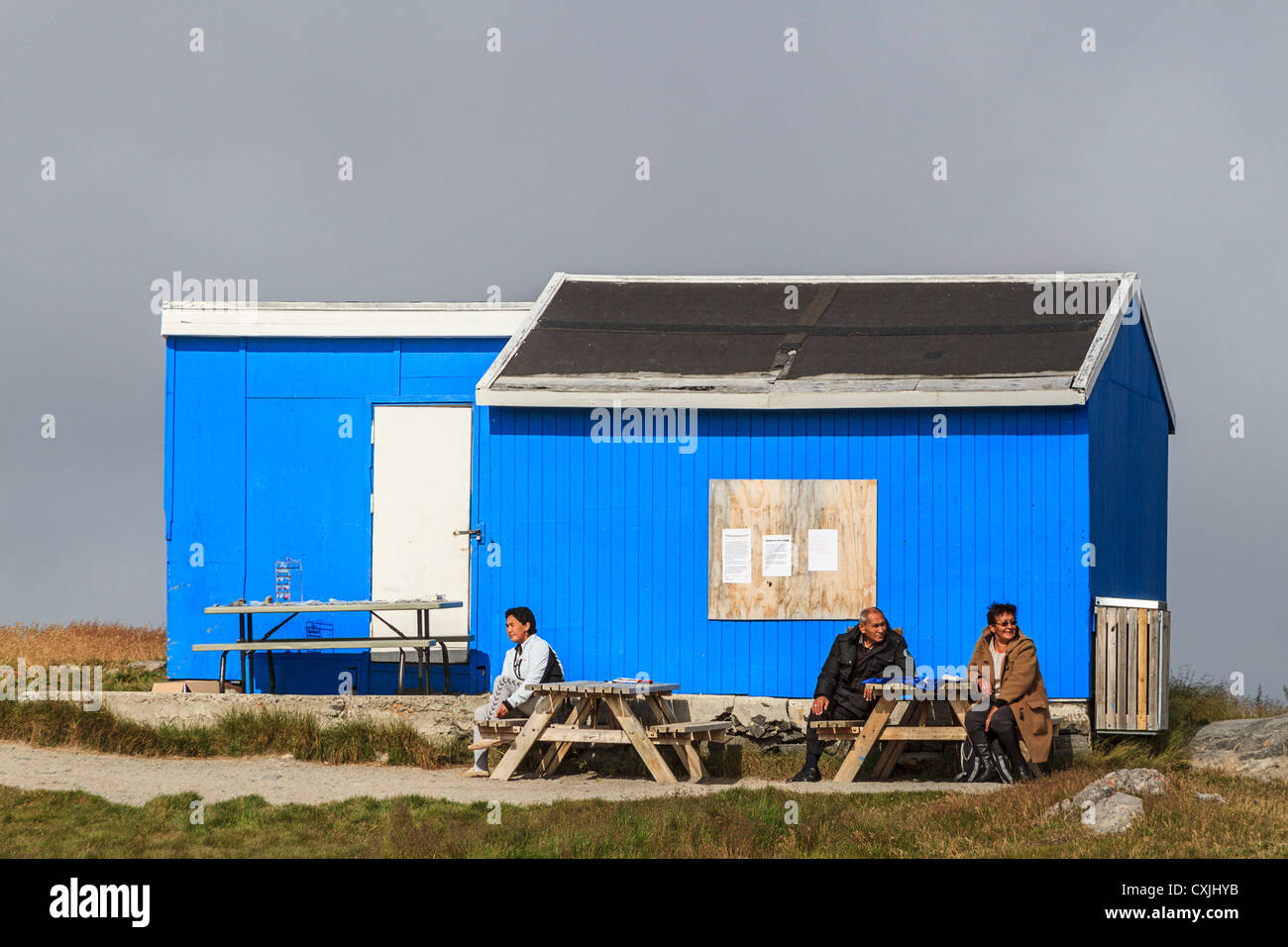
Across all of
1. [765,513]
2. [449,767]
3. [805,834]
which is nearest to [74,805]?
[449,767]

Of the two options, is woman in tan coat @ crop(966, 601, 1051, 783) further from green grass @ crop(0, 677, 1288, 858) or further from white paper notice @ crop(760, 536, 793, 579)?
white paper notice @ crop(760, 536, 793, 579)

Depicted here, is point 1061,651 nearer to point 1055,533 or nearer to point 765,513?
point 1055,533

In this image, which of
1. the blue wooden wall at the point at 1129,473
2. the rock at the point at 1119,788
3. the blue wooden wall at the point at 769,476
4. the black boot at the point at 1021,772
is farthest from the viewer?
the blue wooden wall at the point at 1129,473

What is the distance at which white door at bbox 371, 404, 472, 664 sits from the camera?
621 inches

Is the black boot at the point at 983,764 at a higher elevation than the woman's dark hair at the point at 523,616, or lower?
lower

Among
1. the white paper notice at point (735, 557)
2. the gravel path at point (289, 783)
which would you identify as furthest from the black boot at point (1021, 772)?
the white paper notice at point (735, 557)

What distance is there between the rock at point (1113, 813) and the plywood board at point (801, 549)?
13.4 ft

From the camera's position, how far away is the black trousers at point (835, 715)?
12516mm

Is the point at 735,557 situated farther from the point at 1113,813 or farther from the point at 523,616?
the point at 1113,813

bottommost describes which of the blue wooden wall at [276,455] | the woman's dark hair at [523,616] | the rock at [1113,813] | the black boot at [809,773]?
the black boot at [809,773]

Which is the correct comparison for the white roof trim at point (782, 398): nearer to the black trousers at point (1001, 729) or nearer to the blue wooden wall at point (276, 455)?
the blue wooden wall at point (276, 455)
